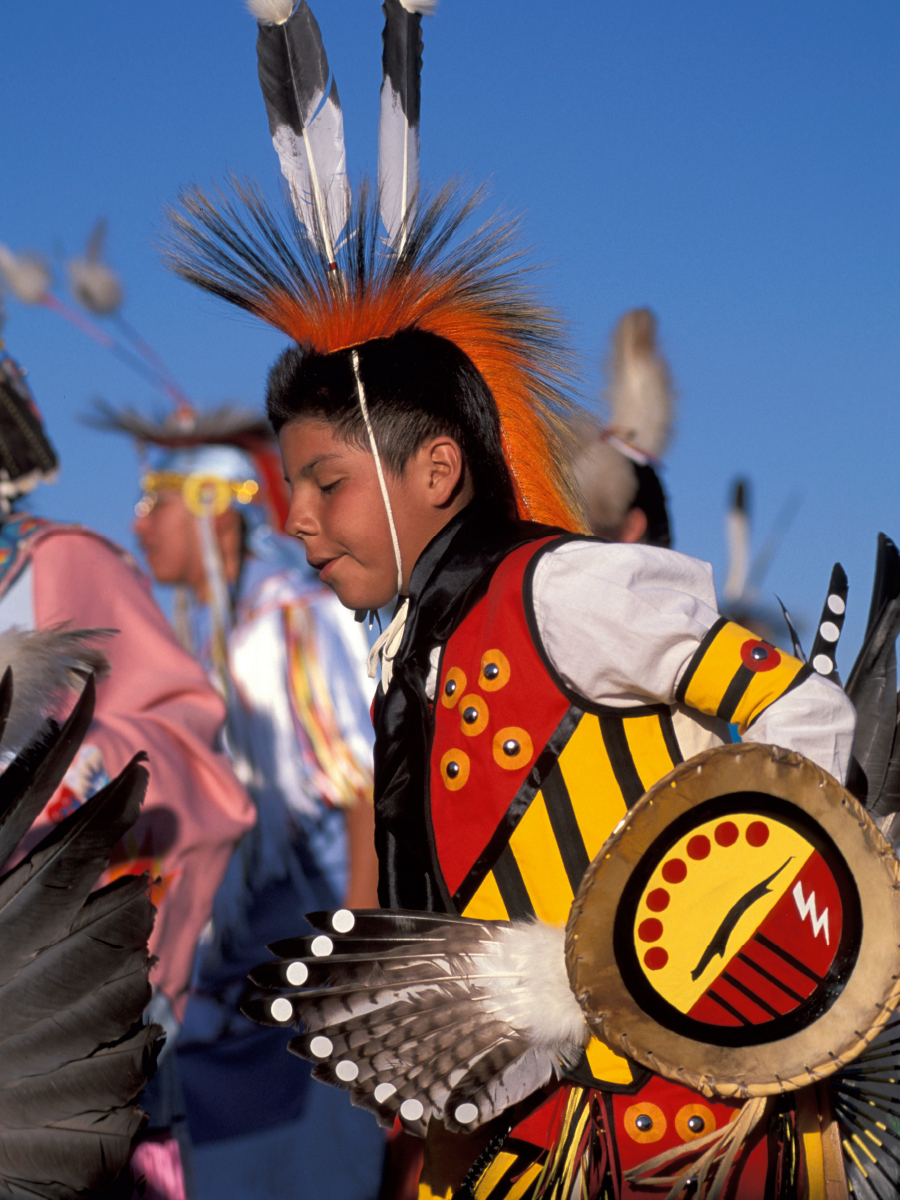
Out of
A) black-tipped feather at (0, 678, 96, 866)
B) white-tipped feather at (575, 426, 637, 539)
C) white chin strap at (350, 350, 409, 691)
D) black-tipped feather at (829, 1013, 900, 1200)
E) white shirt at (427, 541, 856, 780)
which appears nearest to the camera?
white shirt at (427, 541, 856, 780)

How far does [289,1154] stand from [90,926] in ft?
8.20

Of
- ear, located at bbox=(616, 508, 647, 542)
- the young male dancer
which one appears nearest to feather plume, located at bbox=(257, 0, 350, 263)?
the young male dancer

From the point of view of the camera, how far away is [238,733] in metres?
4.74

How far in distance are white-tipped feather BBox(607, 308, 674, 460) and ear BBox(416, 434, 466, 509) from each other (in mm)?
2473

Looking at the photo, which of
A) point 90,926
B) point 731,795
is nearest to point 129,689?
point 90,926

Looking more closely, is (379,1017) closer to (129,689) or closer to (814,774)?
(814,774)

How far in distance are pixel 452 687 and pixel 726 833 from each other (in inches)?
17.5

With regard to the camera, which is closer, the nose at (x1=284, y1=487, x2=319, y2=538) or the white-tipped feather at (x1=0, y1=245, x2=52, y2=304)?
the nose at (x1=284, y1=487, x2=319, y2=538)

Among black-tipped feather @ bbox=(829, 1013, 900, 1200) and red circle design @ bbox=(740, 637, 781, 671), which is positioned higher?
red circle design @ bbox=(740, 637, 781, 671)

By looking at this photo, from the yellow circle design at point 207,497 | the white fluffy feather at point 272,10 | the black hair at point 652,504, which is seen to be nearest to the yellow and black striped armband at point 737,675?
the white fluffy feather at point 272,10

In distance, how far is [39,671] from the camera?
2160mm

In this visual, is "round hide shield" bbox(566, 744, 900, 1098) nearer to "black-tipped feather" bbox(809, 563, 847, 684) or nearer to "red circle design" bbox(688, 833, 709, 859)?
"red circle design" bbox(688, 833, 709, 859)

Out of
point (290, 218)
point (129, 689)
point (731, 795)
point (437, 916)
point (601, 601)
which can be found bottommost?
point (129, 689)

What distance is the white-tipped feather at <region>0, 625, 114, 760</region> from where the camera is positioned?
2.07 metres
